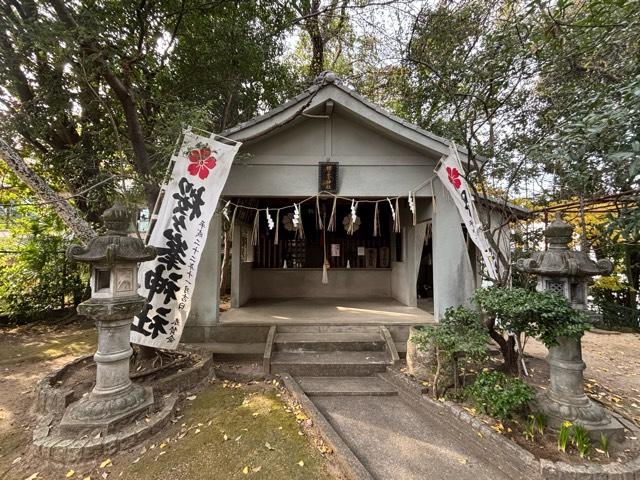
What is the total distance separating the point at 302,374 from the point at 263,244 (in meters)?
6.19

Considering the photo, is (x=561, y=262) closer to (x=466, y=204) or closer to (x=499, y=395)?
(x=499, y=395)

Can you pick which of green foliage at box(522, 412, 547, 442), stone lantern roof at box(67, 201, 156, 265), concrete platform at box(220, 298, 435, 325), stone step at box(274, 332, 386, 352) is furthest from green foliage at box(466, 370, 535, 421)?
stone lantern roof at box(67, 201, 156, 265)

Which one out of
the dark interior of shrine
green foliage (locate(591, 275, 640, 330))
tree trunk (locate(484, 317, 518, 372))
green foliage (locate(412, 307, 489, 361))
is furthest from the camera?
the dark interior of shrine

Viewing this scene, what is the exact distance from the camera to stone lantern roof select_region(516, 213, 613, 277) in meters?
3.76

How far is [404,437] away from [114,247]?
475 cm

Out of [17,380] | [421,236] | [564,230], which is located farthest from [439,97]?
[17,380]

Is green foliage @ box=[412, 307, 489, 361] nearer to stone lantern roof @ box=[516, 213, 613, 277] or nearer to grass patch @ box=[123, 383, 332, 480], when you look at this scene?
stone lantern roof @ box=[516, 213, 613, 277]

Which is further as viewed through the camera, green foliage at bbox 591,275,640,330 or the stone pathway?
green foliage at bbox 591,275,640,330

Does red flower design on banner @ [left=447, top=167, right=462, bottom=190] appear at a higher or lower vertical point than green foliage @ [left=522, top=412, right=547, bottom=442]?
higher

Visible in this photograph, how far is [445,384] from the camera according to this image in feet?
14.9

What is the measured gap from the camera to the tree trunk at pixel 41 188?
174 inches

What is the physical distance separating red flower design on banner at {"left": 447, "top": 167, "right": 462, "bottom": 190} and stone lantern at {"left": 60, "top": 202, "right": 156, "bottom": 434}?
19.3 ft

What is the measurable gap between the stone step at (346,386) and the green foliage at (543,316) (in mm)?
2330

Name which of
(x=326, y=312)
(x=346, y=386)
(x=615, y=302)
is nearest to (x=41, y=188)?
(x=346, y=386)
